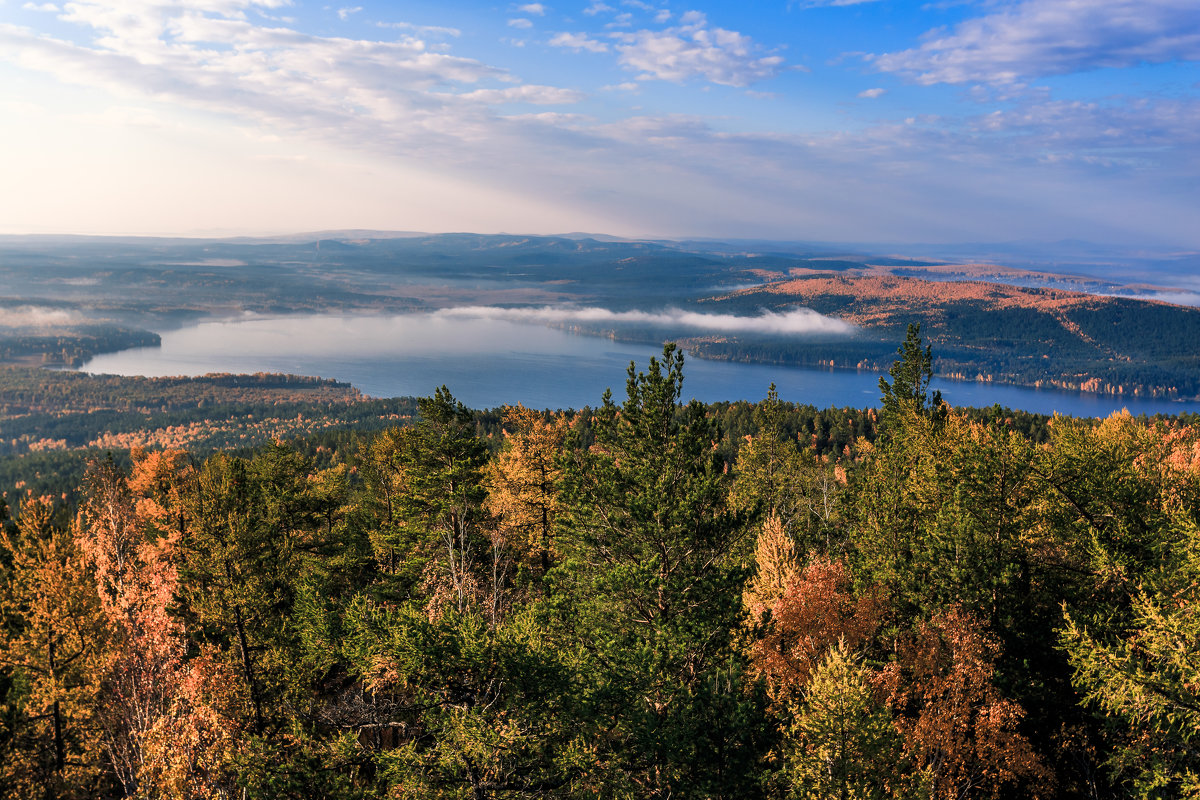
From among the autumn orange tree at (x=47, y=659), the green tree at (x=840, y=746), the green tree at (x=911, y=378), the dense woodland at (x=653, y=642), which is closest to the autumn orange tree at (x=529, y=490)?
the dense woodland at (x=653, y=642)

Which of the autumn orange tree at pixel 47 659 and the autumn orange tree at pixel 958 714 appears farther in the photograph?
the autumn orange tree at pixel 47 659

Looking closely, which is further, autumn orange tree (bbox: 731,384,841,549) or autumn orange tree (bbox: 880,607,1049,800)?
autumn orange tree (bbox: 731,384,841,549)

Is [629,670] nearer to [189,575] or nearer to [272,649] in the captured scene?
[272,649]

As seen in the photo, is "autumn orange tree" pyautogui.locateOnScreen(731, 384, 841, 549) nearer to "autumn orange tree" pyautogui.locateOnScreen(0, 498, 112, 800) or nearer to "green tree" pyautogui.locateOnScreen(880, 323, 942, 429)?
"green tree" pyautogui.locateOnScreen(880, 323, 942, 429)

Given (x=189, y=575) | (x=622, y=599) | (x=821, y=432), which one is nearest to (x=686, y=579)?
(x=622, y=599)

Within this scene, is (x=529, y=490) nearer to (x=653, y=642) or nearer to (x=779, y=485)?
(x=653, y=642)

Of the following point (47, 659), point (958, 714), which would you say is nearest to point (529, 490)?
point (47, 659)

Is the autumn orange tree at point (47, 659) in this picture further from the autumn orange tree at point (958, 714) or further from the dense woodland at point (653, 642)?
the autumn orange tree at point (958, 714)

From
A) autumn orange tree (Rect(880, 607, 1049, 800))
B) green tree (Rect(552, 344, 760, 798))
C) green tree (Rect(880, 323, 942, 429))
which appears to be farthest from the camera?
green tree (Rect(880, 323, 942, 429))

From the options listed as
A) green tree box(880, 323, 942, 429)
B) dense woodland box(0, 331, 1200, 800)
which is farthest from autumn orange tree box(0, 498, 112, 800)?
green tree box(880, 323, 942, 429)
